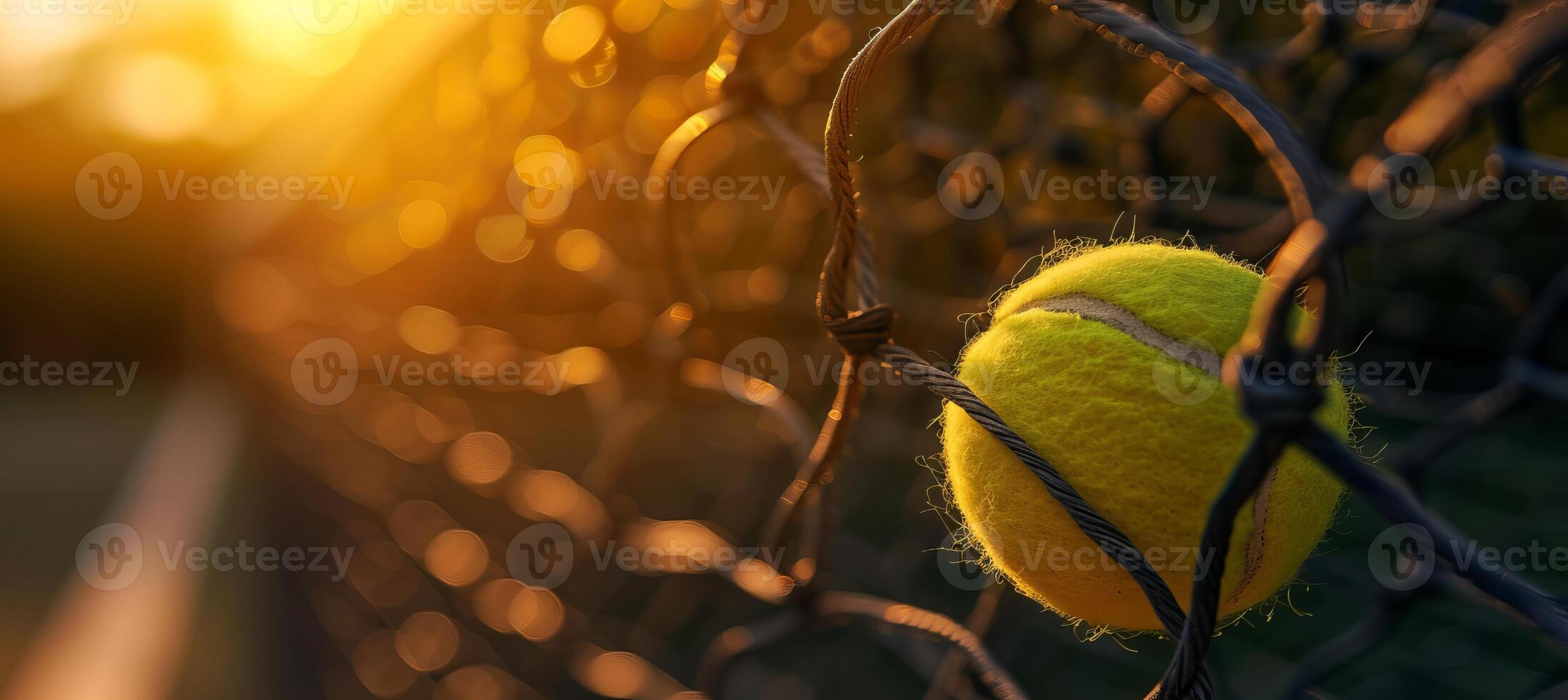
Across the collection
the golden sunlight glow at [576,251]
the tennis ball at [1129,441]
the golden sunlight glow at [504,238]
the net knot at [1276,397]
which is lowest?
the golden sunlight glow at [504,238]

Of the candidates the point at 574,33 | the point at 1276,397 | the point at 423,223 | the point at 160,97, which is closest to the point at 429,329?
the point at 423,223

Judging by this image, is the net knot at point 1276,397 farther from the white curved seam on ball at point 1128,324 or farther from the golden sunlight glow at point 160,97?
the golden sunlight glow at point 160,97

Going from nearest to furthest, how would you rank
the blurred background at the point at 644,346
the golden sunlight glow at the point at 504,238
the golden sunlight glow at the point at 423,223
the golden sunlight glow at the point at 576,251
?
the blurred background at the point at 644,346 < the golden sunlight glow at the point at 576,251 < the golden sunlight glow at the point at 504,238 < the golden sunlight glow at the point at 423,223

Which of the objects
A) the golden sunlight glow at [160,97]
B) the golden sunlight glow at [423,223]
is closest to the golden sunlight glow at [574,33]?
the golden sunlight glow at [423,223]

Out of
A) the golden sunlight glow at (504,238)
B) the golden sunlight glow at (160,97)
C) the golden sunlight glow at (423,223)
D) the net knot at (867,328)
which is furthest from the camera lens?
the golden sunlight glow at (160,97)

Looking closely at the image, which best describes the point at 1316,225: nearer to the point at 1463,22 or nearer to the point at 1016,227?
the point at 1016,227

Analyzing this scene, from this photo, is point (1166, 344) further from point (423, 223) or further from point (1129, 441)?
point (423, 223)

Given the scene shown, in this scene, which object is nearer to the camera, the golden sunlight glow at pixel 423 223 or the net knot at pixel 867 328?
Answer: the net knot at pixel 867 328
